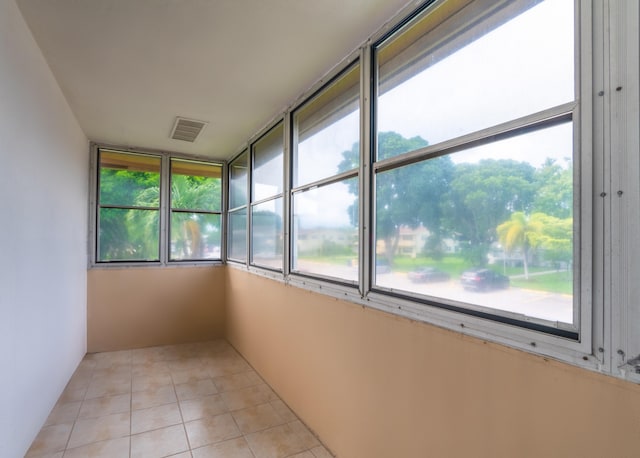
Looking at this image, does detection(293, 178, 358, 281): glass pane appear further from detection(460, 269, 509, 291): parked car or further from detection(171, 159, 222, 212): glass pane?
detection(171, 159, 222, 212): glass pane

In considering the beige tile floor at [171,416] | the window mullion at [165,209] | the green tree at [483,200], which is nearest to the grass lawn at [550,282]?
the green tree at [483,200]

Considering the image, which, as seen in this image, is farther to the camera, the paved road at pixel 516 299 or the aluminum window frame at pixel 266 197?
the aluminum window frame at pixel 266 197

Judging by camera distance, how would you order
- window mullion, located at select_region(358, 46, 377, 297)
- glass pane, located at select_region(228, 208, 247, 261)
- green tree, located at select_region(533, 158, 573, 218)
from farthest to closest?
glass pane, located at select_region(228, 208, 247, 261) → window mullion, located at select_region(358, 46, 377, 297) → green tree, located at select_region(533, 158, 573, 218)

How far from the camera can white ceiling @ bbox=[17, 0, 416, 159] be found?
1778 mm

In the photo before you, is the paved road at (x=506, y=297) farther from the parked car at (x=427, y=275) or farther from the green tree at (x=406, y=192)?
the green tree at (x=406, y=192)

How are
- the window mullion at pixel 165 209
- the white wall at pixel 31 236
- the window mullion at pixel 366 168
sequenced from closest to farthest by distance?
the white wall at pixel 31 236
the window mullion at pixel 366 168
the window mullion at pixel 165 209

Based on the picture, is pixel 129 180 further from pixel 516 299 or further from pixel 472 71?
pixel 516 299

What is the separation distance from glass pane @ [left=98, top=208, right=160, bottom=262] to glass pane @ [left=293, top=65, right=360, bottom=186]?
8.67 ft

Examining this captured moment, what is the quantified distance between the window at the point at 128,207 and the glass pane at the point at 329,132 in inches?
103

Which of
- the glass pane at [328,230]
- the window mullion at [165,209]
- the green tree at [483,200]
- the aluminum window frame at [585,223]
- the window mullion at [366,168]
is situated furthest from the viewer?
the window mullion at [165,209]

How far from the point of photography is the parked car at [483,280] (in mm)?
1278

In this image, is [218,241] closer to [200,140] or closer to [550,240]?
[200,140]

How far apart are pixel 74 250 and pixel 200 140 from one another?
1.81 metres

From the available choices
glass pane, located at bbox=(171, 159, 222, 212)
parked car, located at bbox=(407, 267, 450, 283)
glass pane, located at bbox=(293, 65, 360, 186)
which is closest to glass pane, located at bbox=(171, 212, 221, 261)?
glass pane, located at bbox=(171, 159, 222, 212)
